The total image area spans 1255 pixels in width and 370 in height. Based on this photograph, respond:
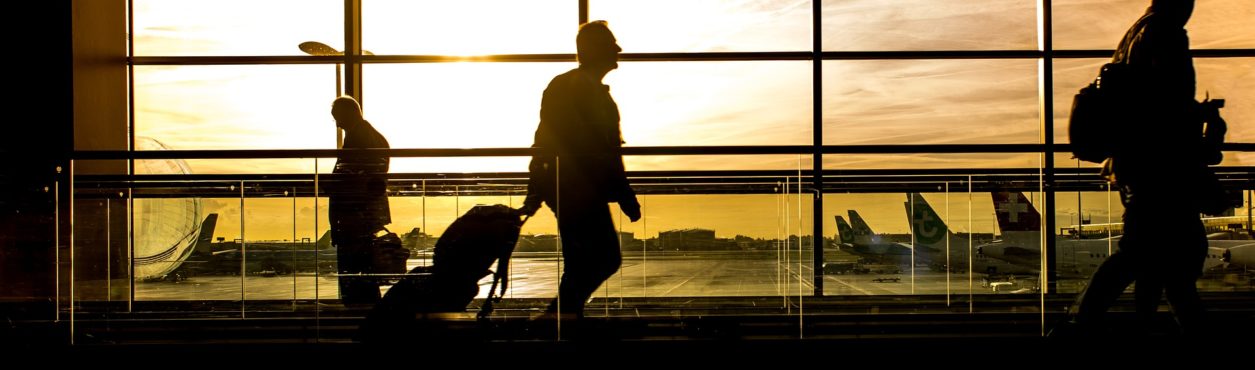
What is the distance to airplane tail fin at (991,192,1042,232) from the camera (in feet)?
13.5

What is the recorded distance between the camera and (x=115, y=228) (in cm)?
399

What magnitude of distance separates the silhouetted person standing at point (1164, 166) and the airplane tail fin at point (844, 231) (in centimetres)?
147

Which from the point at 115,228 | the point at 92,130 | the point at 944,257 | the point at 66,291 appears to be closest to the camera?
the point at 66,291

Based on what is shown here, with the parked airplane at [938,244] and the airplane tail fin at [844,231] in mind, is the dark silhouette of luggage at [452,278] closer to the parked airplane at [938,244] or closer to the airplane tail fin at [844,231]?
the airplane tail fin at [844,231]

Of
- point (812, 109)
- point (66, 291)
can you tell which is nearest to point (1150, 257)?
point (66, 291)

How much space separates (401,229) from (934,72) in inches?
→ 217

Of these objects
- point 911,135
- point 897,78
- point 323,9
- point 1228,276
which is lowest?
point 1228,276

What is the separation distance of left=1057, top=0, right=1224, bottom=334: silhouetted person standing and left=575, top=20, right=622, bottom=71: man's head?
67.5 inches

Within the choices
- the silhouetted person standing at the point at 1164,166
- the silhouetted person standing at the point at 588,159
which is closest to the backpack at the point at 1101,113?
the silhouetted person standing at the point at 1164,166

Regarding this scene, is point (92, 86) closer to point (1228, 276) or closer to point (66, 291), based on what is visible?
point (66, 291)

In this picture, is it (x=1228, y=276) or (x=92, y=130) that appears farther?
(x=92, y=130)

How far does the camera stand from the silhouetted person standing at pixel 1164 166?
2.95 metres

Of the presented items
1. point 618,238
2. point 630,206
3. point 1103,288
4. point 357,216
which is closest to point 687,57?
point 618,238

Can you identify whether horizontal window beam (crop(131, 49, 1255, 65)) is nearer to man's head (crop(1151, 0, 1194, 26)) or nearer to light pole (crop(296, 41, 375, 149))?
light pole (crop(296, 41, 375, 149))
